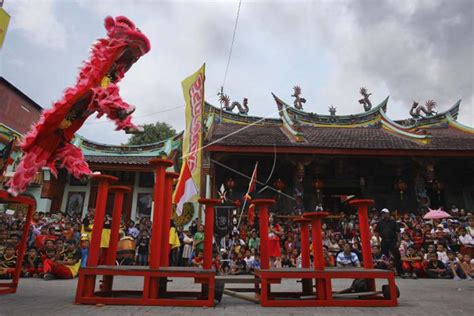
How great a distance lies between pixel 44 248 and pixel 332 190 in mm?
10780

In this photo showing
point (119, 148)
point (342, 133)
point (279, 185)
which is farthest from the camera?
point (119, 148)

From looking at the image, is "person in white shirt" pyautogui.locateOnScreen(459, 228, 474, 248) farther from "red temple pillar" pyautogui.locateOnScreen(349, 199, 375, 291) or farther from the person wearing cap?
the person wearing cap

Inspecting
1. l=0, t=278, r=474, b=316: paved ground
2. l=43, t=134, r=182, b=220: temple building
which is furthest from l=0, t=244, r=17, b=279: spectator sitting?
l=43, t=134, r=182, b=220: temple building

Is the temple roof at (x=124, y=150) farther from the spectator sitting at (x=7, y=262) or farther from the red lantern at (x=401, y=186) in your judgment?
the red lantern at (x=401, y=186)

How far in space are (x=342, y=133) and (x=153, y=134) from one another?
1886 cm

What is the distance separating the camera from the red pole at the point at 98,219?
12.0 ft

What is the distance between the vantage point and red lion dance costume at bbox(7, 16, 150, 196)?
12.9ft

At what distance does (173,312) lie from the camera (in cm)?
315

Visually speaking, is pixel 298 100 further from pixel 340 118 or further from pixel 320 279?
pixel 320 279

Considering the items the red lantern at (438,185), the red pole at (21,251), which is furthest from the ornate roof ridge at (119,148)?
the red lantern at (438,185)

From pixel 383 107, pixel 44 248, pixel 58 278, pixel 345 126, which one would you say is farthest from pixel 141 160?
pixel 383 107

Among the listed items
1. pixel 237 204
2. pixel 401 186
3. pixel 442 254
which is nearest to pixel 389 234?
pixel 442 254

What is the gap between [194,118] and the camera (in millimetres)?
7809

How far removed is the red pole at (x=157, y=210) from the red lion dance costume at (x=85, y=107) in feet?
2.95
